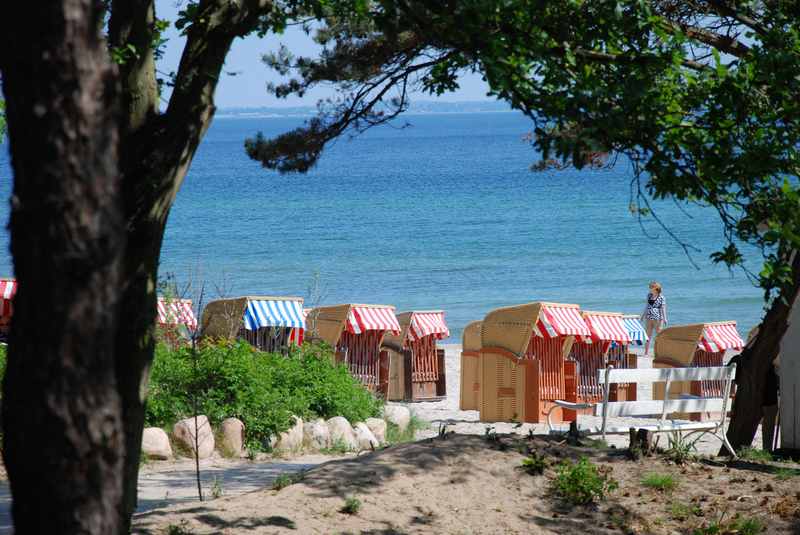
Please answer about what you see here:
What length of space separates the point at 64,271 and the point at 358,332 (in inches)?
487

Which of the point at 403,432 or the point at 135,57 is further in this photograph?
the point at 403,432

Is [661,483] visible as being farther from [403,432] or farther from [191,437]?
[403,432]

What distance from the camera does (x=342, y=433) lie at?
428 inches

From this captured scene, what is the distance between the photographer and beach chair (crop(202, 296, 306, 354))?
13.3m

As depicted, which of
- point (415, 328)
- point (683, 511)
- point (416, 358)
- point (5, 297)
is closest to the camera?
point (683, 511)

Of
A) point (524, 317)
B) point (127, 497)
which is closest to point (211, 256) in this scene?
point (524, 317)

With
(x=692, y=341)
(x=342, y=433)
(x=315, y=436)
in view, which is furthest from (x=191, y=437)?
(x=692, y=341)

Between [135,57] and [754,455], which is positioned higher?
[135,57]

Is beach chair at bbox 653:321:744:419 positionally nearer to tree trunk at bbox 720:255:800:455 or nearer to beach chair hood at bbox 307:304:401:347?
beach chair hood at bbox 307:304:401:347

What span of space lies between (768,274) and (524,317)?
350 inches

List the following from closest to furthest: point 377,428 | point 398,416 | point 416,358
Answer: point 377,428, point 398,416, point 416,358

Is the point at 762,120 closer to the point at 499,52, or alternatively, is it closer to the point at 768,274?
the point at 768,274

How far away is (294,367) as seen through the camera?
11.6 m

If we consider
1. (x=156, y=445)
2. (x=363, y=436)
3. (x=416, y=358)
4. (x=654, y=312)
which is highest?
(x=654, y=312)
